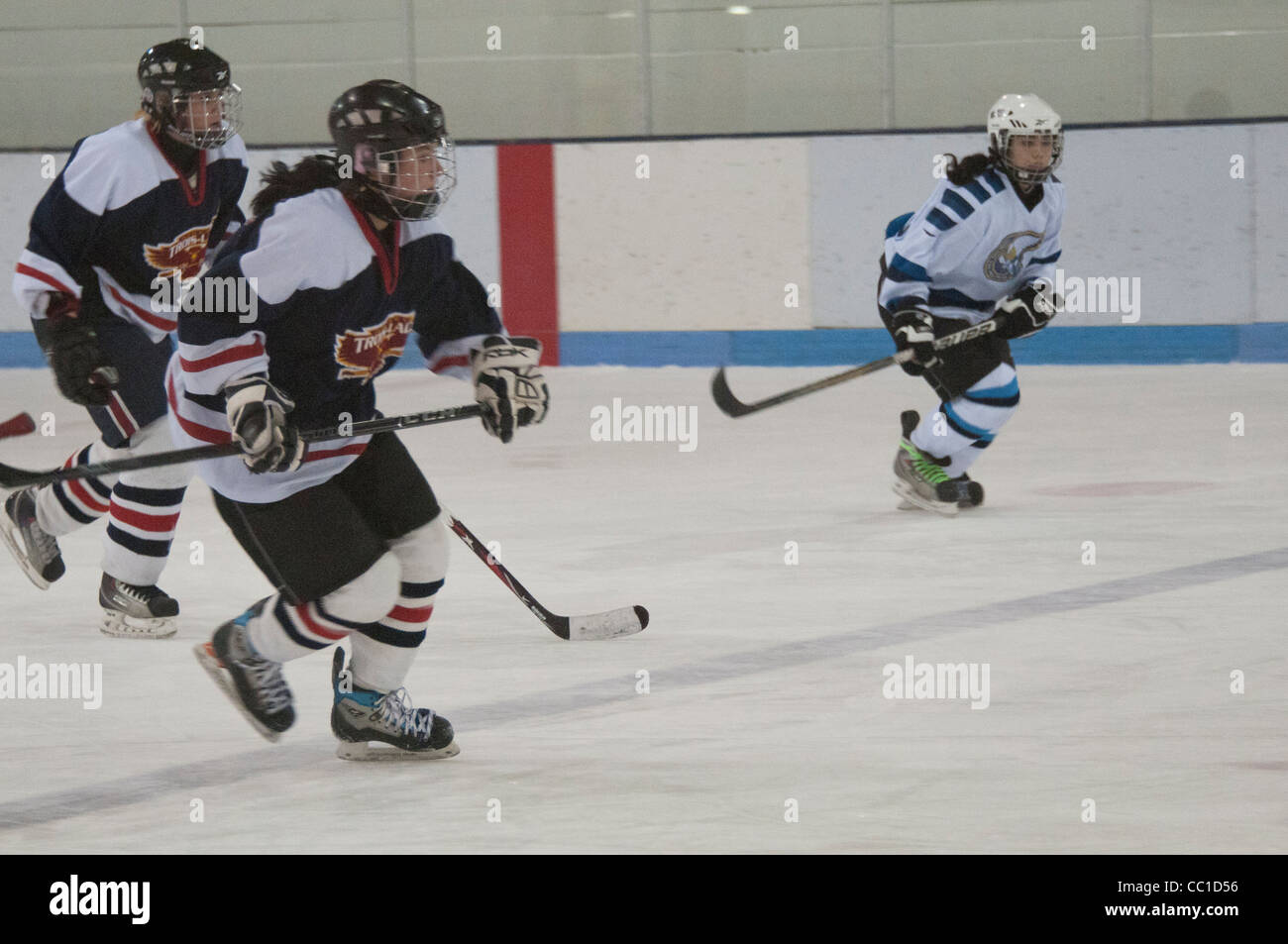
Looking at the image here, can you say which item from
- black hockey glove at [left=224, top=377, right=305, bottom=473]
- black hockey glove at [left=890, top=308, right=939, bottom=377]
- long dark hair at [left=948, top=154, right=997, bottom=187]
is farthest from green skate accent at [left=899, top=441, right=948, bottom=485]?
black hockey glove at [left=224, top=377, right=305, bottom=473]

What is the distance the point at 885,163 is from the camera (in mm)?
8586

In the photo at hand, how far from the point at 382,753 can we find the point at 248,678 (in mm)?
235

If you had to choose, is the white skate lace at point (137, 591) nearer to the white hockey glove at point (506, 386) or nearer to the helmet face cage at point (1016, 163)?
the white hockey glove at point (506, 386)

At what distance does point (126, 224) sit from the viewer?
149 inches

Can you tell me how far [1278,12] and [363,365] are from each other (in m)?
7.03

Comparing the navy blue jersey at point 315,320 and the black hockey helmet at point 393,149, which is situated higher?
the black hockey helmet at point 393,149

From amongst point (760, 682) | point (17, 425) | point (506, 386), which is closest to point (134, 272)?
point (17, 425)

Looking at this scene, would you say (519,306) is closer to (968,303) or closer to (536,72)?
(536,72)

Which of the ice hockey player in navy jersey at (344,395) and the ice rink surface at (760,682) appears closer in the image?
the ice rink surface at (760,682)

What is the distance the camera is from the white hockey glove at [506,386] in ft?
9.48

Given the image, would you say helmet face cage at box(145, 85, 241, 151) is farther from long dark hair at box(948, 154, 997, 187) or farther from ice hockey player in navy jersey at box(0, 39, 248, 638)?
long dark hair at box(948, 154, 997, 187)

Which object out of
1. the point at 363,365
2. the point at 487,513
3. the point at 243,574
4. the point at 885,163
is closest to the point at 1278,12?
the point at 885,163

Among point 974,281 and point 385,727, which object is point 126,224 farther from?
point 974,281

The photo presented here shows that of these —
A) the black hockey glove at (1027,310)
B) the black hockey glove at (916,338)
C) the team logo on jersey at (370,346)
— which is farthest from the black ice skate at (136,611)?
the black hockey glove at (1027,310)
